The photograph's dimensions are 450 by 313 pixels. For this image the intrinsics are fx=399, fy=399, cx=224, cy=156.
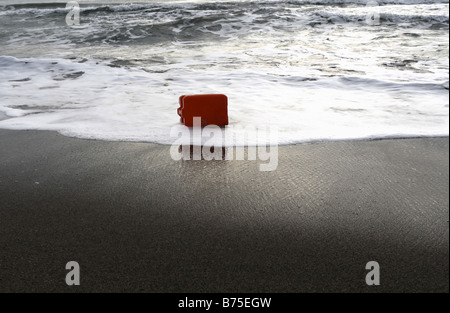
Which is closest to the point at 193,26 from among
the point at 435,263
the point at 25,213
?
the point at 25,213

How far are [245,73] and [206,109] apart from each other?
2.02 m

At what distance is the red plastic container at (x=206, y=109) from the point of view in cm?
318

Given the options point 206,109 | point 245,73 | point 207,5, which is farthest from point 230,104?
point 207,5

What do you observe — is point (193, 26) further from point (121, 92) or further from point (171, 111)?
point (171, 111)

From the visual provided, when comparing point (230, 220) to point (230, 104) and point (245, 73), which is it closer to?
point (230, 104)

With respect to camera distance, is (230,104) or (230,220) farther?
(230,104)

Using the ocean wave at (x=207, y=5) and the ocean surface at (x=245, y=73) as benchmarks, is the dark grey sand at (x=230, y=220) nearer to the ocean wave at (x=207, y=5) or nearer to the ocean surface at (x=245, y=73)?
the ocean surface at (x=245, y=73)

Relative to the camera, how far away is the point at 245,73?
16.7ft

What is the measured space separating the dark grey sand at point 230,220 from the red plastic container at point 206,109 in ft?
1.79

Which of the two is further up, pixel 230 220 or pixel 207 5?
pixel 207 5

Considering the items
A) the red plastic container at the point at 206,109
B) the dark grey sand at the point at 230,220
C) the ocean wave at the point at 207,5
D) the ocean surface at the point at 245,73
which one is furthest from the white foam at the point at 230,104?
the ocean wave at the point at 207,5

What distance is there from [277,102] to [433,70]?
6.90 ft

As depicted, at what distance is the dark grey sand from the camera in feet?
5.07

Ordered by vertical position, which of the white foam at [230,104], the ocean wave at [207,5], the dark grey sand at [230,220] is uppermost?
the ocean wave at [207,5]
